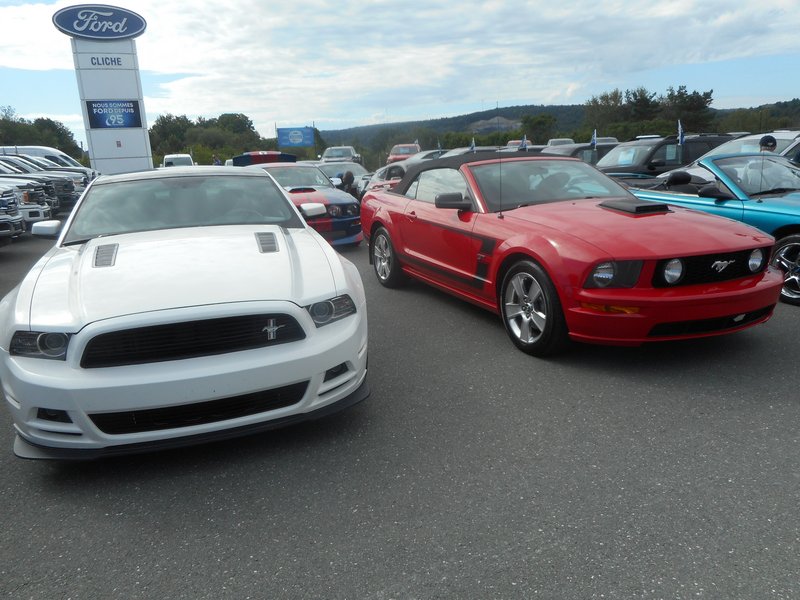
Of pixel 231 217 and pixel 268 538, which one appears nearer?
pixel 268 538

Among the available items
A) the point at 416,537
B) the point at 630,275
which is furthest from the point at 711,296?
the point at 416,537

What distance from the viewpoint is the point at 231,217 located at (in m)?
4.28

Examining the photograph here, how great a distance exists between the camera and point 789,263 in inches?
208

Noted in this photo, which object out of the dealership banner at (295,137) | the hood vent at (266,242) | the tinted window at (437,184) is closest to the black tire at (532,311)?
the tinted window at (437,184)

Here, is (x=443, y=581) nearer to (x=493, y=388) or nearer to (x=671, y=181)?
(x=493, y=388)

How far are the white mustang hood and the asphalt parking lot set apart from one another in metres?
0.82

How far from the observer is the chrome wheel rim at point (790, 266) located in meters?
5.21

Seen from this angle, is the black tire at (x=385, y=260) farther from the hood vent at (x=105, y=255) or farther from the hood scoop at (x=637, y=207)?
the hood vent at (x=105, y=255)

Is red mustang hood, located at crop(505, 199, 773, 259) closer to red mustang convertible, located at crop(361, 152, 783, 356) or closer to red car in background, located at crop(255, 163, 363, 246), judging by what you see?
red mustang convertible, located at crop(361, 152, 783, 356)

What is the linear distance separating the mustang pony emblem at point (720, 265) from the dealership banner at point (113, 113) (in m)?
20.5

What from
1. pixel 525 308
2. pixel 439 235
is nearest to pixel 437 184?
pixel 439 235

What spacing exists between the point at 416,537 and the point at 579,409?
148cm

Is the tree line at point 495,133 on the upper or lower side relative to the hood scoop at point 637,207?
upper

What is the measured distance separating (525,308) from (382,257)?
2.85 metres
